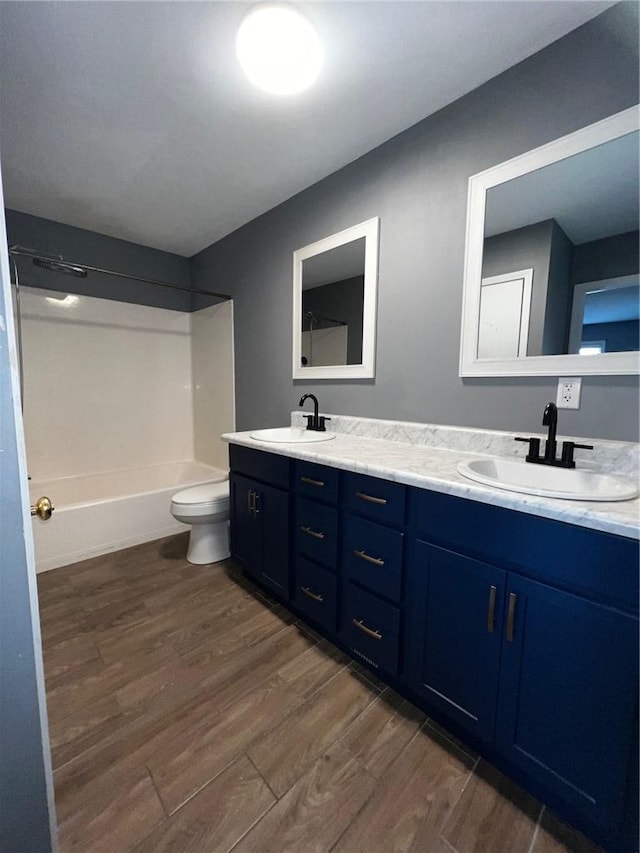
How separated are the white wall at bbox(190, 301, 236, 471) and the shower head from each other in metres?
0.97

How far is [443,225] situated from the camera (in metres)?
1.55

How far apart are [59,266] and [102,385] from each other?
3.17 feet

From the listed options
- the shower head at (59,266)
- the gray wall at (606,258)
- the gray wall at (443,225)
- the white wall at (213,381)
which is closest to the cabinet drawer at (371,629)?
the gray wall at (443,225)

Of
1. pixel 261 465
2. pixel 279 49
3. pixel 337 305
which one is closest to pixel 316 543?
pixel 261 465

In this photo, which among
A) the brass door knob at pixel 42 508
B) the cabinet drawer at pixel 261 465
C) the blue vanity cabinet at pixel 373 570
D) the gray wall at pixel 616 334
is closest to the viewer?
the brass door knob at pixel 42 508

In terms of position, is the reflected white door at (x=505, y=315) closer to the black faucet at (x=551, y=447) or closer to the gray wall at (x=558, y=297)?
the gray wall at (x=558, y=297)

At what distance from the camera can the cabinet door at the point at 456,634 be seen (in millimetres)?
1009

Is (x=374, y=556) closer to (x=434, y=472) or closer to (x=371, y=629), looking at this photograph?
(x=371, y=629)

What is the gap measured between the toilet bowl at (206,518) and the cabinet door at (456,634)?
1.39 m

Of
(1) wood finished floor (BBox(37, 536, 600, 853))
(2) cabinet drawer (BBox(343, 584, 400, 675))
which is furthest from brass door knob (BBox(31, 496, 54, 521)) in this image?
(2) cabinet drawer (BBox(343, 584, 400, 675))

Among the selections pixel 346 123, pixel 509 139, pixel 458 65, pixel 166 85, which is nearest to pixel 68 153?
pixel 166 85

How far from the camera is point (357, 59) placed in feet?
4.26

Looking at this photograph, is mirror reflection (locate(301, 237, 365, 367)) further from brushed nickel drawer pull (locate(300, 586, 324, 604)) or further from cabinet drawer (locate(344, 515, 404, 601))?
brushed nickel drawer pull (locate(300, 586, 324, 604))

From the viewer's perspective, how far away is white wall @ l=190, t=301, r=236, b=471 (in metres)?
2.92
